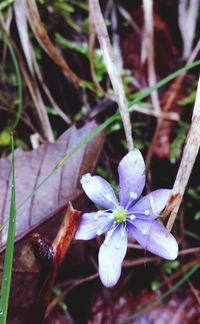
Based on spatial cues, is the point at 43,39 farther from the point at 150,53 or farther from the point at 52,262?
the point at 52,262

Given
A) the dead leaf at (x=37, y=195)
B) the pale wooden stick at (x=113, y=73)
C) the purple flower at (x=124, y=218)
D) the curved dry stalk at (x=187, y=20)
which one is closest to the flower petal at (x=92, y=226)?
the purple flower at (x=124, y=218)

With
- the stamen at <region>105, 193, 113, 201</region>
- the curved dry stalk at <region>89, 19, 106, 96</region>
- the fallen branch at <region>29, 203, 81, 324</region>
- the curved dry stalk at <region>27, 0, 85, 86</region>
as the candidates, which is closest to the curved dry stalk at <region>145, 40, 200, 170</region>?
the curved dry stalk at <region>89, 19, 106, 96</region>

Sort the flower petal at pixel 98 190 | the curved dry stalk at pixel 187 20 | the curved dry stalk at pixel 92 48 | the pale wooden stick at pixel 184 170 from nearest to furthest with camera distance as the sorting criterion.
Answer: the pale wooden stick at pixel 184 170
the flower petal at pixel 98 190
the curved dry stalk at pixel 92 48
the curved dry stalk at pixel 187 20

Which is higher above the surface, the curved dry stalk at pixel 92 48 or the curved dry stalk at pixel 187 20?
the curved dry stalk at pixel 92 48

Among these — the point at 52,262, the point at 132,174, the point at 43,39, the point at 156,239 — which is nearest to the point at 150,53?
the point at 43,39

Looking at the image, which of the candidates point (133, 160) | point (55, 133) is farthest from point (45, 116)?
point (133, 160)

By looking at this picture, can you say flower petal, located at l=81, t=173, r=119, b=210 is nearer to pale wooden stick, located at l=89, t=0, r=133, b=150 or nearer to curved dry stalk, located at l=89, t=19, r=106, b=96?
pale wooden stick, located at l=89, t=0, r=133, b=150

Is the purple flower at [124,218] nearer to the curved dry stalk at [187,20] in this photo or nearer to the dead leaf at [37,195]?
the dead leaf at [37,195]
